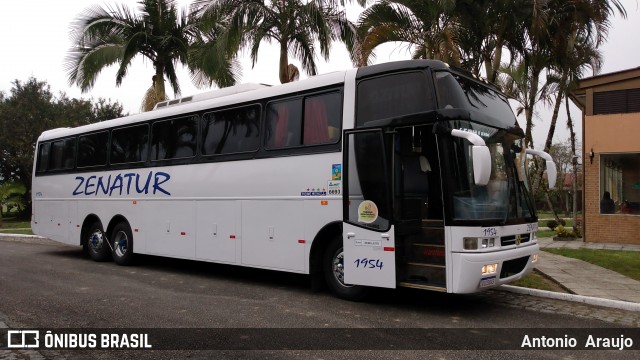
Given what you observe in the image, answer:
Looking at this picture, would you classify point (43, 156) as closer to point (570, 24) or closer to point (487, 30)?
point (487, 30)

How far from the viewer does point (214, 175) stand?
989cm

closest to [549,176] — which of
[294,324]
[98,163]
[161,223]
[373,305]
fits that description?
[373,305]

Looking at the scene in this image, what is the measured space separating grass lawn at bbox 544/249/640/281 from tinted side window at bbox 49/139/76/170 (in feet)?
41.6

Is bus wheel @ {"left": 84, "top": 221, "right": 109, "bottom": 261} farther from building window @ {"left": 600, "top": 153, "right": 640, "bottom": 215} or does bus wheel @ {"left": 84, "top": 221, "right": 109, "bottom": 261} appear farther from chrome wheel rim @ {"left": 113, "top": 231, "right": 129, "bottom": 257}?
building window @ {"left": 600, "top": 153, "right": 640, "bottom": 215}

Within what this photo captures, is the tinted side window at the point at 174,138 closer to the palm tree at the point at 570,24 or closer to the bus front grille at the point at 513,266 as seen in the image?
the bus front grille at the point at 513,266

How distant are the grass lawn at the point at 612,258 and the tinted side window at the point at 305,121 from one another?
21.1ft

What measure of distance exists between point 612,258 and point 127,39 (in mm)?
15497

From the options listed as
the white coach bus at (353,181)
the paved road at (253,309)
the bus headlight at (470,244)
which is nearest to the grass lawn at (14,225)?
the paved road at (253,309)

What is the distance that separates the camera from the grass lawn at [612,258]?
1051 cm

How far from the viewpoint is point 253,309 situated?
24.6ft

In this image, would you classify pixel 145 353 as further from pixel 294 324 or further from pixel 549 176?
pixel 549 176

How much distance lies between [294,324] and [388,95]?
3.40 meters

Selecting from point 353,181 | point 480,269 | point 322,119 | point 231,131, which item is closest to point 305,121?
point 322,119

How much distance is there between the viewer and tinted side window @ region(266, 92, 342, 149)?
8.07 m
